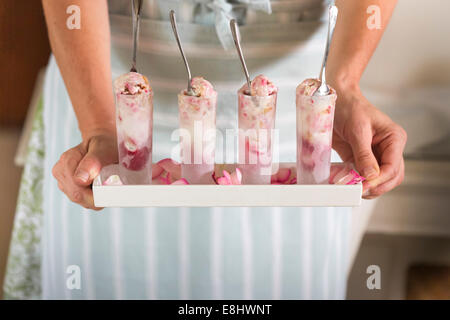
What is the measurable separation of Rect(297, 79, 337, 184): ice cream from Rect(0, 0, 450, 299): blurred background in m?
0.29

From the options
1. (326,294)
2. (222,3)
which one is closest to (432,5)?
(222,3)

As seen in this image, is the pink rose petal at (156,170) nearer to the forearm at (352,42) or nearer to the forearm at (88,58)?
the forearm at (88,58)

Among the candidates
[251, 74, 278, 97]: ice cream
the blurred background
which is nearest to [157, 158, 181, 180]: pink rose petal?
[251, 74, 278, 97]: ice cream

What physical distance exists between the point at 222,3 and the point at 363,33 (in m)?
0.15

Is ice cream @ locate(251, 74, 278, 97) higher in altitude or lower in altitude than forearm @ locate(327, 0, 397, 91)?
lower

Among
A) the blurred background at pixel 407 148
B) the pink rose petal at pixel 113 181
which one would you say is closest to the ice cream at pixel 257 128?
the pink rose petal at pixel 113 181

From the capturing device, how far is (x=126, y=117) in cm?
40

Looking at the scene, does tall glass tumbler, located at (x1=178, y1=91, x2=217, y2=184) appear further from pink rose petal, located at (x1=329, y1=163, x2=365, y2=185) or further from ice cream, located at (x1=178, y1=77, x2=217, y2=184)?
pink rose petal, located at (x1=329, y1=163, x2=365, y2=185)

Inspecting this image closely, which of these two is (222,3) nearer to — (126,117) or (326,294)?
(126,117)

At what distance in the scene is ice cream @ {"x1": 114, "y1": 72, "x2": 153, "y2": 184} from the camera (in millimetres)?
395

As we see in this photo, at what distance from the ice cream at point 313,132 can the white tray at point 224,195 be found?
19 millimetres

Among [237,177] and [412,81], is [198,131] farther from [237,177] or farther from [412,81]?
[412,81]

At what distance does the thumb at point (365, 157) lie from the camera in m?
0.43

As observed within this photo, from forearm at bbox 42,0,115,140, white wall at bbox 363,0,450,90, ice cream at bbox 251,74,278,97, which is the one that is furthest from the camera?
white wall at bbox 363,0,450,90
